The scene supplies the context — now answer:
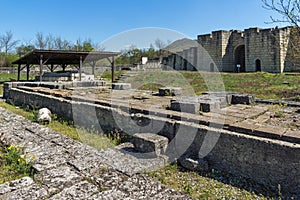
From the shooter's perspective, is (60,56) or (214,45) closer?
(60,56)

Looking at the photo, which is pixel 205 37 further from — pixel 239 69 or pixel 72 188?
pixel 72 188

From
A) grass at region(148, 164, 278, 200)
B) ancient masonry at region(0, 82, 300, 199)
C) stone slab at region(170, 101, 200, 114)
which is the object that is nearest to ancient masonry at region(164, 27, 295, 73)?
stone slab at region(170, 101, 200, 114)

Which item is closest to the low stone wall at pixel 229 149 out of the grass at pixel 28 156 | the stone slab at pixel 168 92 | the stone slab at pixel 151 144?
the stone slab at pixel 151 144

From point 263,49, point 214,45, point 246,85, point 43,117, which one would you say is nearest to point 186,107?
point 43,117

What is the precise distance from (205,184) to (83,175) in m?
1.51

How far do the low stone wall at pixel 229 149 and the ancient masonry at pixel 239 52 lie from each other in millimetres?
20710

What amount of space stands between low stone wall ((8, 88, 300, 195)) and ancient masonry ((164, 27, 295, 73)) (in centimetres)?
2071

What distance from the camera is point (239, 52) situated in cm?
2869

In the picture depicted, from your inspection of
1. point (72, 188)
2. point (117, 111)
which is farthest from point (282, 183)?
point (117, 111)

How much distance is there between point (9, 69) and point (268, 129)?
118 ft

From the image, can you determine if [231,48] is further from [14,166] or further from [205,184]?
[14,166]

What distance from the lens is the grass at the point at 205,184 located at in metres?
2.51

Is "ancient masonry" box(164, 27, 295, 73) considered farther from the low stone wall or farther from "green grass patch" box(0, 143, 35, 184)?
"green grass patch" box(0, 143, 35, 184)

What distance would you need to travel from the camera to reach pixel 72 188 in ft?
8.39
